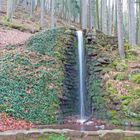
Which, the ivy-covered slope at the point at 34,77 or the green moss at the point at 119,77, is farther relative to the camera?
the green moss at the point at 119,77

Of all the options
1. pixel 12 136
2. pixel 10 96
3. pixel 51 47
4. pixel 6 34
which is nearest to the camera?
pixel 12 136

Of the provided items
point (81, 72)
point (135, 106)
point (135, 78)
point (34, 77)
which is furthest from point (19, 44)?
point (135, 106)

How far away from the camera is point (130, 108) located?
35.6 feet

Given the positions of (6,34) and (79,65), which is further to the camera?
(6,34)

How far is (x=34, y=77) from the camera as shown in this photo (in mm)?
11836

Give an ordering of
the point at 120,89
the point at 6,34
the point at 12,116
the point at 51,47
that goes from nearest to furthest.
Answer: the point at 12,116
the point at 120,89
the point at 51,47
the point at 6,34

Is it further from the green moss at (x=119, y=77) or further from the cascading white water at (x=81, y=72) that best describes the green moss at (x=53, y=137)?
the green moss at (x=119, y=77)

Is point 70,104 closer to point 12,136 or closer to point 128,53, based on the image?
point 128,53

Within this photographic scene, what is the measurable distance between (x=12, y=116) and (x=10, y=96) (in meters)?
0.91

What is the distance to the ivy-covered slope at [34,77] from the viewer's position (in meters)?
10.5

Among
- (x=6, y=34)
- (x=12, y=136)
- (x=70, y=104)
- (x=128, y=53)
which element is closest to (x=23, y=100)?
(x=70, y=104)

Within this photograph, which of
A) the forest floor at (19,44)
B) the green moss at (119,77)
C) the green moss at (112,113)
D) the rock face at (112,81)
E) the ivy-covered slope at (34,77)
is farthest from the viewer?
the green moss at (119,77)

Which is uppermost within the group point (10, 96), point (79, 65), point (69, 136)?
point (79, 65)

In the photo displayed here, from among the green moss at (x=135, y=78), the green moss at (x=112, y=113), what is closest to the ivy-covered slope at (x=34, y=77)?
the green moss at (x=112, y=113)
